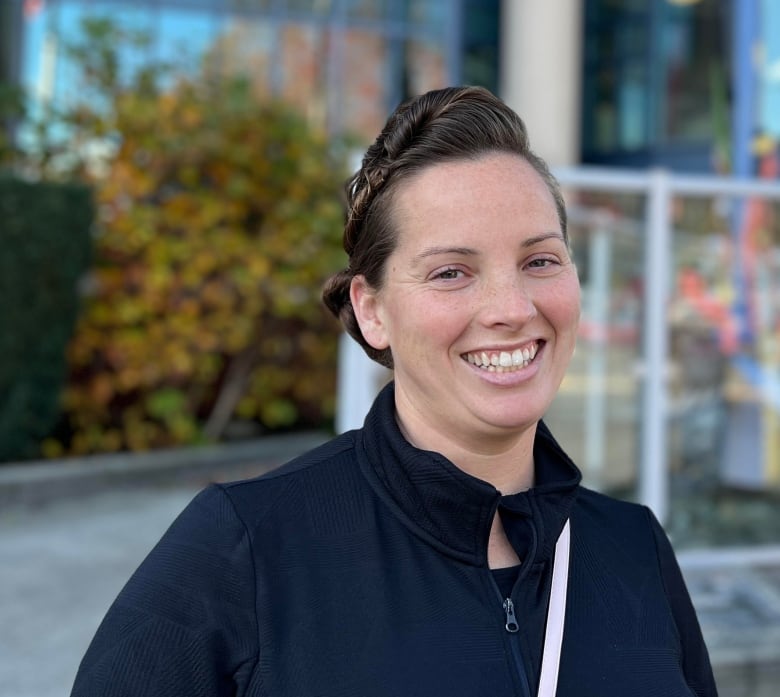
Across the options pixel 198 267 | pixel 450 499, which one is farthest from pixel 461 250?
pixel 198 267

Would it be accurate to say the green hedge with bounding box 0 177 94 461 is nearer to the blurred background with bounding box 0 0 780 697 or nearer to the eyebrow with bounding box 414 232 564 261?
the blurred background with bounding box 0 0 780 697

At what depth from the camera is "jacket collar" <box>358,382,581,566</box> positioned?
1.36m

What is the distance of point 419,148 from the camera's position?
1433 millimetres

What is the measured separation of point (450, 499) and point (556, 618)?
0.22 metres

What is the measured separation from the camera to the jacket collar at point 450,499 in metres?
1.36

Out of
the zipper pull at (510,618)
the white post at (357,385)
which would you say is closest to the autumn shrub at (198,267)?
the white post at (357,385)

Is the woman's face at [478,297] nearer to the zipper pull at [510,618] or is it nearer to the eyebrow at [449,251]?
the eyebrow at [449,251]

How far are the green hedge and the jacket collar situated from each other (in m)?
5.30

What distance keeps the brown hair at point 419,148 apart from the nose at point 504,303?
166 mm

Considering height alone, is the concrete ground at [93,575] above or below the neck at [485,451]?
below

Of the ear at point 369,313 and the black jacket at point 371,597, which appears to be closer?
the black jacket at point 371,597

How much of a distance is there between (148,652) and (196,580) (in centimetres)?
10

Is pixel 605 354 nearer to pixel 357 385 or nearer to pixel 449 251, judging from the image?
pixel 357 385

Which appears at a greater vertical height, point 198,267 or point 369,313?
point 369,313
